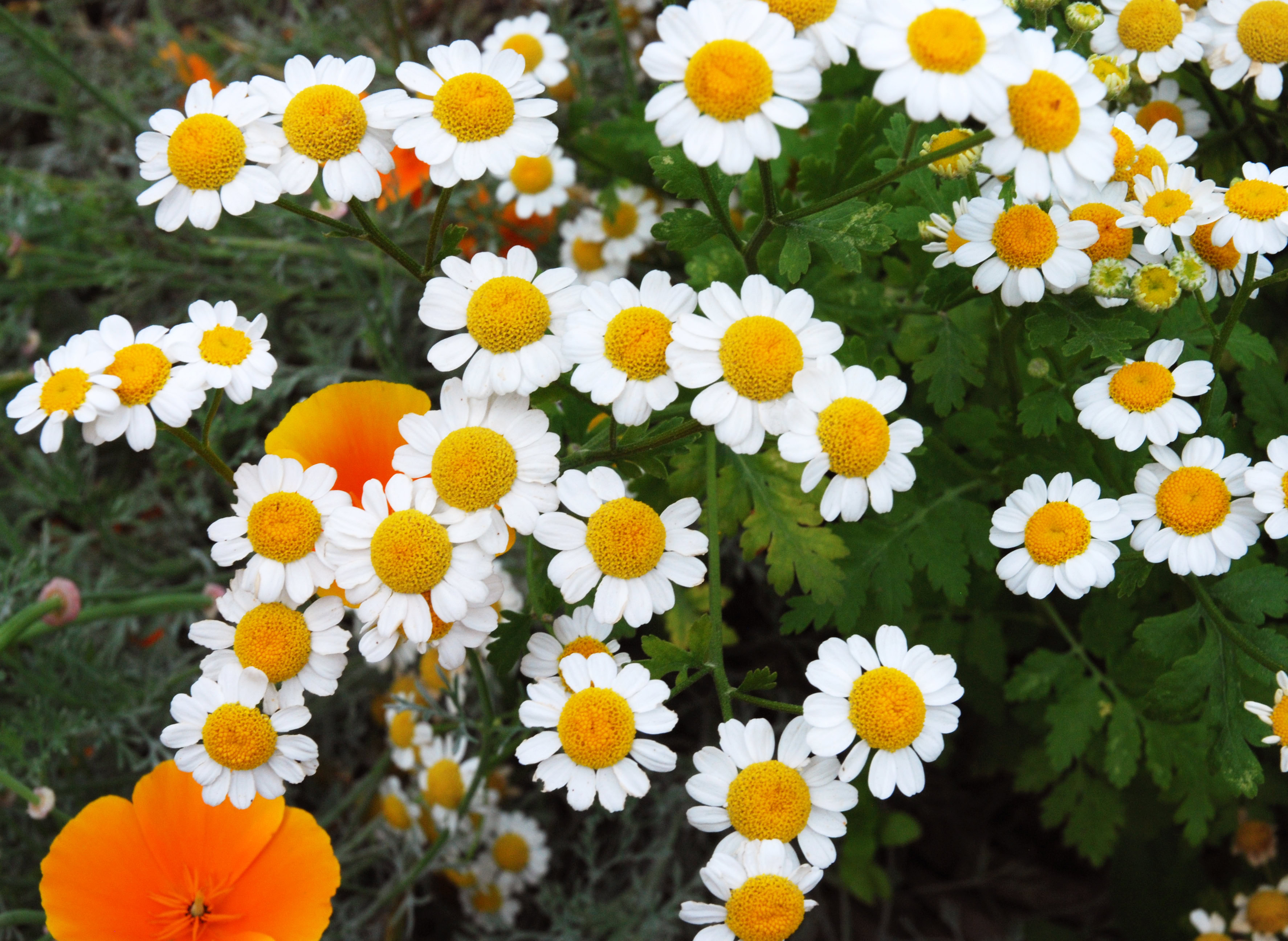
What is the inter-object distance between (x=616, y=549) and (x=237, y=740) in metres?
0.69

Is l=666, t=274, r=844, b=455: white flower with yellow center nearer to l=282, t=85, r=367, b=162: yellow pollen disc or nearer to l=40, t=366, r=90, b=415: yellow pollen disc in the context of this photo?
l=282, t=85, r=367, b=162: yellow pollen disc

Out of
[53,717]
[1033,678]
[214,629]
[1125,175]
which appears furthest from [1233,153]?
[53,717]

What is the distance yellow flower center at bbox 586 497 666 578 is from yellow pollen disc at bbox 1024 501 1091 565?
0.64 m

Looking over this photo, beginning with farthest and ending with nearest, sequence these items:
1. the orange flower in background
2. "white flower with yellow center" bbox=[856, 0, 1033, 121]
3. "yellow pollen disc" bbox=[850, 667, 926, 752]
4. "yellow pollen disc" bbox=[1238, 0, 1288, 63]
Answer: "yellow pollen disc" bbox=[1238, 0, 1288, 63] → the orange flower in background → "yellow pollen disc" bbox=[850, 667, 926, 752] → "white flower with yellow center" bbox=[856, 0, 1033, 121]

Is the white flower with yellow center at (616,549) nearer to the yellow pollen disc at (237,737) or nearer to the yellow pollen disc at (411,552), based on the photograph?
the yellow pollen disc at (411,552)

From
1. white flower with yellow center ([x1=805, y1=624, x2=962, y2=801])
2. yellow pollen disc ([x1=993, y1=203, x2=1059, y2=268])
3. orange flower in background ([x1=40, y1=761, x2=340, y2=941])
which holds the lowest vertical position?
orange flower in background ([x1=40, y1=761, x2=340, y2=941])

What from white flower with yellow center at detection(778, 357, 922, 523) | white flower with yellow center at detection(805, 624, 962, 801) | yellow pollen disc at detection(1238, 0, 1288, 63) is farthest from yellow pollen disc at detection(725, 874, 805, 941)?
yellow pollen disc at detection(1238, 0, 1288, 63)

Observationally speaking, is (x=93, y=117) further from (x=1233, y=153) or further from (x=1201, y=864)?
(x=1201, y=864)

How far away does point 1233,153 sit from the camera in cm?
244

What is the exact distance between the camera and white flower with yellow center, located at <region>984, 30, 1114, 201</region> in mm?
1460

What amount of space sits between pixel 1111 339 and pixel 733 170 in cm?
73

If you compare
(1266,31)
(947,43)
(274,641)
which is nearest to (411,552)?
(274,641)

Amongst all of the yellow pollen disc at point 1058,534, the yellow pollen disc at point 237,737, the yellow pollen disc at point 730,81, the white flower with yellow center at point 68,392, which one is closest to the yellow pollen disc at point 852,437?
the yellow pollen disc at point 1058,534

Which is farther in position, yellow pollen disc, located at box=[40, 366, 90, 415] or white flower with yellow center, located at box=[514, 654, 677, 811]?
yellow pollen disc, located at box=[40, 366, 90, 415]
